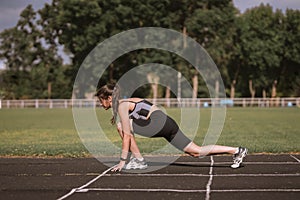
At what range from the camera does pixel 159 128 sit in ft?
35.0

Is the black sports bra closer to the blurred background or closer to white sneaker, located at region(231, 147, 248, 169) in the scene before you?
white sneaker, located at region(231, 147, 248, 169)

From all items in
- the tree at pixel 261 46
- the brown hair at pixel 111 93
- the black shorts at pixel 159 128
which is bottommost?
the black shorts at pixel 159 128

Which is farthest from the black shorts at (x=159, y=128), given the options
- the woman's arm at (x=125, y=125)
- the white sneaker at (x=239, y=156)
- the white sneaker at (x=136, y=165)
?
the white sneaker at (x=239, y=156)

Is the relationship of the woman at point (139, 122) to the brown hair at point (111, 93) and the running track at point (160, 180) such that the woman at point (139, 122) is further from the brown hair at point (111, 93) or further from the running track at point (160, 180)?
the running track at point (160, 180)

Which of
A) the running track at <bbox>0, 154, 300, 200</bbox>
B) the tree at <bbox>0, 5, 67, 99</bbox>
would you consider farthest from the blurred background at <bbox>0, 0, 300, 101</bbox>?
the running track at <bbox>0, 154, 300, 200</bbox>

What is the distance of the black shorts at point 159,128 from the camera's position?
1058cm

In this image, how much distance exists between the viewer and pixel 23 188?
9328mm

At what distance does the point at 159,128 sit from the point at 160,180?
42.6 inches

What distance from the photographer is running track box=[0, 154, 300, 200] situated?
28.2 ft

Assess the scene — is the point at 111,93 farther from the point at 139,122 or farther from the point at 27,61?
the point at 27,61

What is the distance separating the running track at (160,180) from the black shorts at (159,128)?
0.65 metres

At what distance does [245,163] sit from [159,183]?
3.38 m

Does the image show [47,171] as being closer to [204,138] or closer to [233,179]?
[233,179]

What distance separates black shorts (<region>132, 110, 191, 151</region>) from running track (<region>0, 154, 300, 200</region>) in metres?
0.65
